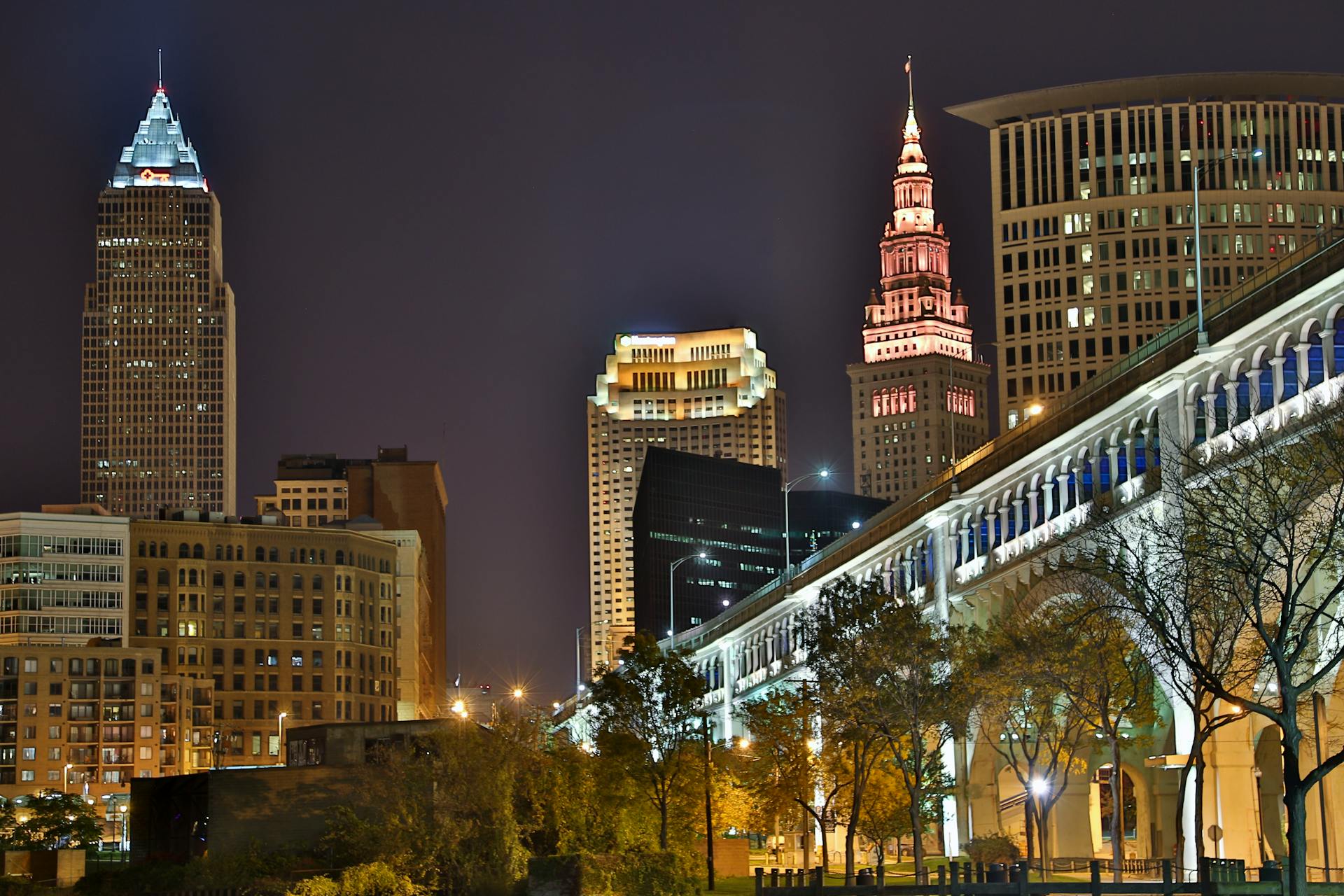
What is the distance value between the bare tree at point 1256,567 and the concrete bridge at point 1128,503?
133 inches

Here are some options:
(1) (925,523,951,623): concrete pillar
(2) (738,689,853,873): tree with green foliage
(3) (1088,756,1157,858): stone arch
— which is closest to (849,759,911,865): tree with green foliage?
(2) (738,689,853,873): tree with green foliage

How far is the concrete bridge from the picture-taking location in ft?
205

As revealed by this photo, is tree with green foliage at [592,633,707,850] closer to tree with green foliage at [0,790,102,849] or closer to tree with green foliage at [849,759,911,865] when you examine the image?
tree with green foliage at [849,759,911,865]

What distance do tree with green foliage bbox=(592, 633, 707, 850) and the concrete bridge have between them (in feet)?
24.6

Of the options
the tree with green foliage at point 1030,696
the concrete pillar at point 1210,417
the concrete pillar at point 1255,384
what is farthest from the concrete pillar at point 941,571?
the concrete pillar at point 1255,384

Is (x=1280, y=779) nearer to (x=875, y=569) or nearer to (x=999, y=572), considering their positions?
(x=999, y=572)

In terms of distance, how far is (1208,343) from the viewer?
6656 centimetres

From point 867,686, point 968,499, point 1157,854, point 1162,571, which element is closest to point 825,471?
point 968,499

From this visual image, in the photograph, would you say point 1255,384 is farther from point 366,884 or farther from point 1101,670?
point 366,884

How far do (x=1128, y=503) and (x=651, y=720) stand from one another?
27232mm

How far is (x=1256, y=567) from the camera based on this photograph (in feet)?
146

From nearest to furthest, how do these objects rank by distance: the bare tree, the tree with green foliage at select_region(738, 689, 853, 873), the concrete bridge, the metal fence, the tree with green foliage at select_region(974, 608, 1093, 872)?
the bare tree
the metal fence
the concrete bridge
the tree with green foliage at select_region(974, 608, 1093, 872)
the tree with green foliage at select_region(738, 689, 853, 873)

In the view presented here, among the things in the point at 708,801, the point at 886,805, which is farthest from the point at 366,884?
the point at 886,805

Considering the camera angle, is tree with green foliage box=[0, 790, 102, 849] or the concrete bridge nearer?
the concrete bridge
